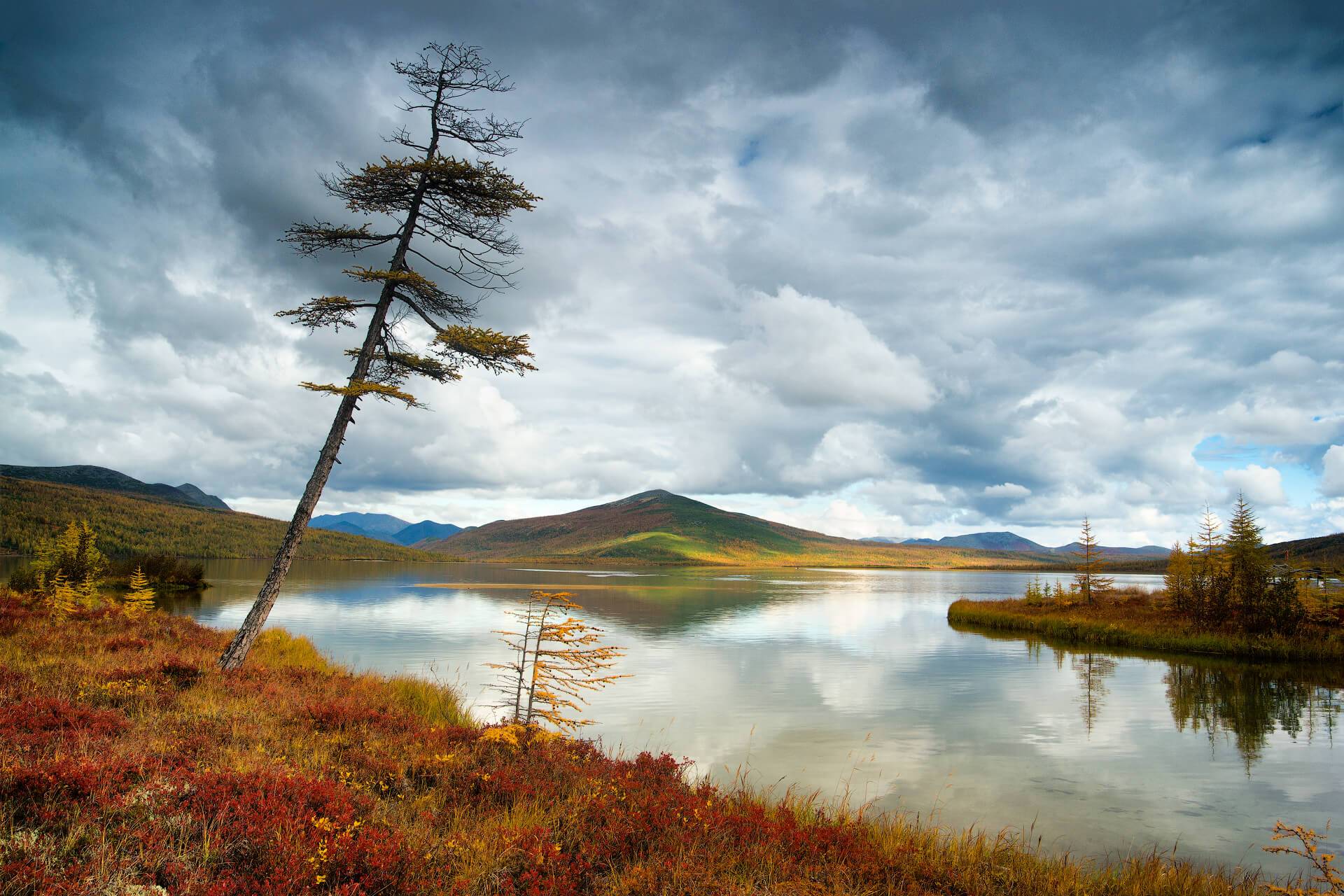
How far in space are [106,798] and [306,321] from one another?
12.3 metres

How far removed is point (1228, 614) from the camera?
3300 cm

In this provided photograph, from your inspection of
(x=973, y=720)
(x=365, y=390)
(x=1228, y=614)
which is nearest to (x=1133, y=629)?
(x=1228, y=614)

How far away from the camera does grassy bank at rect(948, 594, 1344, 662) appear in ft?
94.2

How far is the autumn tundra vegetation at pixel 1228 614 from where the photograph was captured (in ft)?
96.8

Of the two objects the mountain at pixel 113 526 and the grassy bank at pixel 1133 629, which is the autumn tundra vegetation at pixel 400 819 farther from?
the mountain at pixel 113 526

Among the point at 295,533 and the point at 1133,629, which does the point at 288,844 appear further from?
the point at 1133,629

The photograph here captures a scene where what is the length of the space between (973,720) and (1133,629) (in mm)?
23832

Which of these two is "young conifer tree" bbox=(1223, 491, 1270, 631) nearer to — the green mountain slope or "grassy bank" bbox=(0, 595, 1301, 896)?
"grassy bank" bbox=(0, 595, 1301, 896)

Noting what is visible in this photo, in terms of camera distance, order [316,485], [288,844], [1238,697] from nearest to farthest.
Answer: [288,844], [316,485], [1238,697]

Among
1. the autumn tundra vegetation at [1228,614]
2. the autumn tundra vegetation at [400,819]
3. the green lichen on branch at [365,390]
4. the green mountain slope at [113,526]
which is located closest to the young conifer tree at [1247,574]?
the autumn tundra vegetation at [1228,614]

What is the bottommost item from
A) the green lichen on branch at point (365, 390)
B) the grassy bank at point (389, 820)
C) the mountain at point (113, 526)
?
the mountain at point (113, 526)

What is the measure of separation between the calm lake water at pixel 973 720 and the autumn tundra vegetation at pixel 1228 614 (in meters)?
2.85

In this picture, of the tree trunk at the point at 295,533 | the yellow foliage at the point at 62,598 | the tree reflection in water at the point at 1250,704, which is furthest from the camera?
the yellow foliage at the point at 62,598

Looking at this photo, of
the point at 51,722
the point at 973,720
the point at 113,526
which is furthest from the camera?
the point at 113,526
